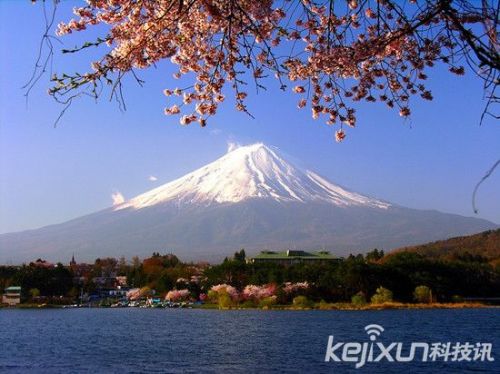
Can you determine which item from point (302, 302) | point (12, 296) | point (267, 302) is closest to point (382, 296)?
point (302, 302)

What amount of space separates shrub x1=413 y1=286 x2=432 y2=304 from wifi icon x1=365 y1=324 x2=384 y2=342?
14791mm

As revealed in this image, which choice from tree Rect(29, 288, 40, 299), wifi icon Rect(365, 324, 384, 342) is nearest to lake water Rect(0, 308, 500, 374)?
wifi icon Rect(365, 324, 384, 342)

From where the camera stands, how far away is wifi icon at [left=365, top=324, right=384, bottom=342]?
19.4 m

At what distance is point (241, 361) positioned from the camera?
1356 cm

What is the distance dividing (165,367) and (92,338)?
8149mm

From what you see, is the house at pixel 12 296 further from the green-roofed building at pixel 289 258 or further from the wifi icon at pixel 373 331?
the wifi icon at pixel 373 331

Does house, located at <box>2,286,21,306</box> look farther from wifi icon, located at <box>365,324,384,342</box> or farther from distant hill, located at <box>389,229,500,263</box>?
distant hill, located at <box>389,229,500,263</box>

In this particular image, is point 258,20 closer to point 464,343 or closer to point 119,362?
point 119,362

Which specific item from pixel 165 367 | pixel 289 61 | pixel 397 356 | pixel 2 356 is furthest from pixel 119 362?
pixel 289 61

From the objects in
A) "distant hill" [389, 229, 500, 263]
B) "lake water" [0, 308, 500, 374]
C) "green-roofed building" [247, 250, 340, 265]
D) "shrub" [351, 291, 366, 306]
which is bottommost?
"shrub" [351, 291, 366, 306]

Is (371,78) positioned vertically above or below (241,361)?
above

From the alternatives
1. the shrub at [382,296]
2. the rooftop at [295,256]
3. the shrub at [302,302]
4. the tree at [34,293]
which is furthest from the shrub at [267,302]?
the tree at [34,293]

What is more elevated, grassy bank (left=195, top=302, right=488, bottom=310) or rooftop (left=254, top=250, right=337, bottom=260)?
rooftop (left=254, top=250, right=337, bottom=260)

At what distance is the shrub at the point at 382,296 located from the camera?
35.4m
